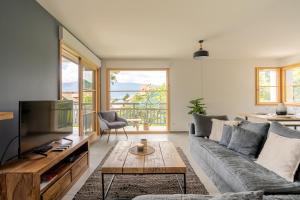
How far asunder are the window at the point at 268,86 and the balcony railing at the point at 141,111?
3.18 m

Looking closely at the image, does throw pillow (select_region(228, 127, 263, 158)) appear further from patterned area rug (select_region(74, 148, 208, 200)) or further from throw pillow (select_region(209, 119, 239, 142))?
patterned area rug (select_region(74, 148, 208, 200))

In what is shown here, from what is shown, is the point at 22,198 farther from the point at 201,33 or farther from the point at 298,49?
the point at 298,49

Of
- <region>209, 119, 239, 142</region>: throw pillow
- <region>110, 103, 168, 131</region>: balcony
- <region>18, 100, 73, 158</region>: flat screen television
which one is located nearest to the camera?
<region>18, 100, 73, 158</region>: flat screen television

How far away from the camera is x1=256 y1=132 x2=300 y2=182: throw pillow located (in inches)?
67.9

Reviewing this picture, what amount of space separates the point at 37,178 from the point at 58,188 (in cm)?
47

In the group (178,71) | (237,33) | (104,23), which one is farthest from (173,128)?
(104,23)

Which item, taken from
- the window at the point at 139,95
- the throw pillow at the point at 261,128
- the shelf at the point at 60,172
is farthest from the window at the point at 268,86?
the shelf at the point at 60,172

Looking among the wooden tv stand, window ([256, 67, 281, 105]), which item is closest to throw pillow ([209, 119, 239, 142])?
the wooden tv stand

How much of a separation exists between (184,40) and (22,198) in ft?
12.3

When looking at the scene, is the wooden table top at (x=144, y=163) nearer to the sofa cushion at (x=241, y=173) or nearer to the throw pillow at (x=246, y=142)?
the sofa cushion at (x=241, y=173)

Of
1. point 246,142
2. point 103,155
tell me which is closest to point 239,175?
point 246,142

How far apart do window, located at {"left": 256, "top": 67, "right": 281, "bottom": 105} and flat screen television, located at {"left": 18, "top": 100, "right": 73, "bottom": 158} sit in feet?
19.3

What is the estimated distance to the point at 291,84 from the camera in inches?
232

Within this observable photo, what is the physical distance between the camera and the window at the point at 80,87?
11.7 feet
